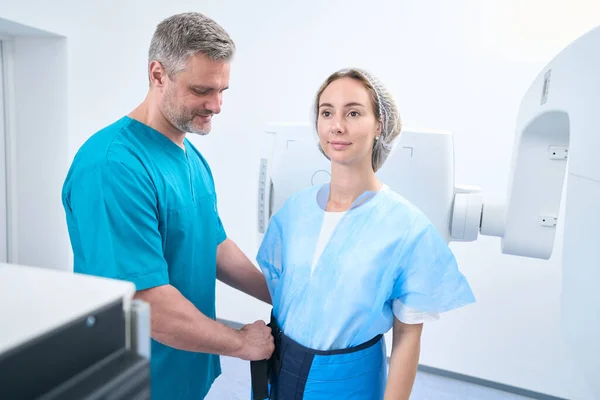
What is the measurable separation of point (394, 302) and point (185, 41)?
2.60 feet

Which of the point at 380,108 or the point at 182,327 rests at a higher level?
the point at 380,108

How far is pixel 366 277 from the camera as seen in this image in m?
0.90

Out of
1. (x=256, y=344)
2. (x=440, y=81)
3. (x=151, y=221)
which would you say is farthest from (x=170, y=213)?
(x=440, y=81)

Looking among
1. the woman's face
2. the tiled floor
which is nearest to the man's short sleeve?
the woman's face

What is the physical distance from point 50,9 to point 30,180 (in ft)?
3.06

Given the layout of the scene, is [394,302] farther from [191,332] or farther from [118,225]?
[118,225]

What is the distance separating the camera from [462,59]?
2154 millimetres

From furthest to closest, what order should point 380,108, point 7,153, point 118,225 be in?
point 7,153, point 380,108, point 118,225

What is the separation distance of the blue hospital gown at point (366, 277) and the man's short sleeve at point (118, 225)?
0.31 meters

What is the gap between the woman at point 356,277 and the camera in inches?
35.6

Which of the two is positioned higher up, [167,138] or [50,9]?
[50,9]

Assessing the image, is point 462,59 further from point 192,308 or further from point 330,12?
point 192,308

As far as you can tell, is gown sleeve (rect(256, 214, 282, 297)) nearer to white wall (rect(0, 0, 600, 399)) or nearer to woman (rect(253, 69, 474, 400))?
woman (rect(253, 69, 474, 400))

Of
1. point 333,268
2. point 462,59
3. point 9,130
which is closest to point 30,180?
point 9,130
